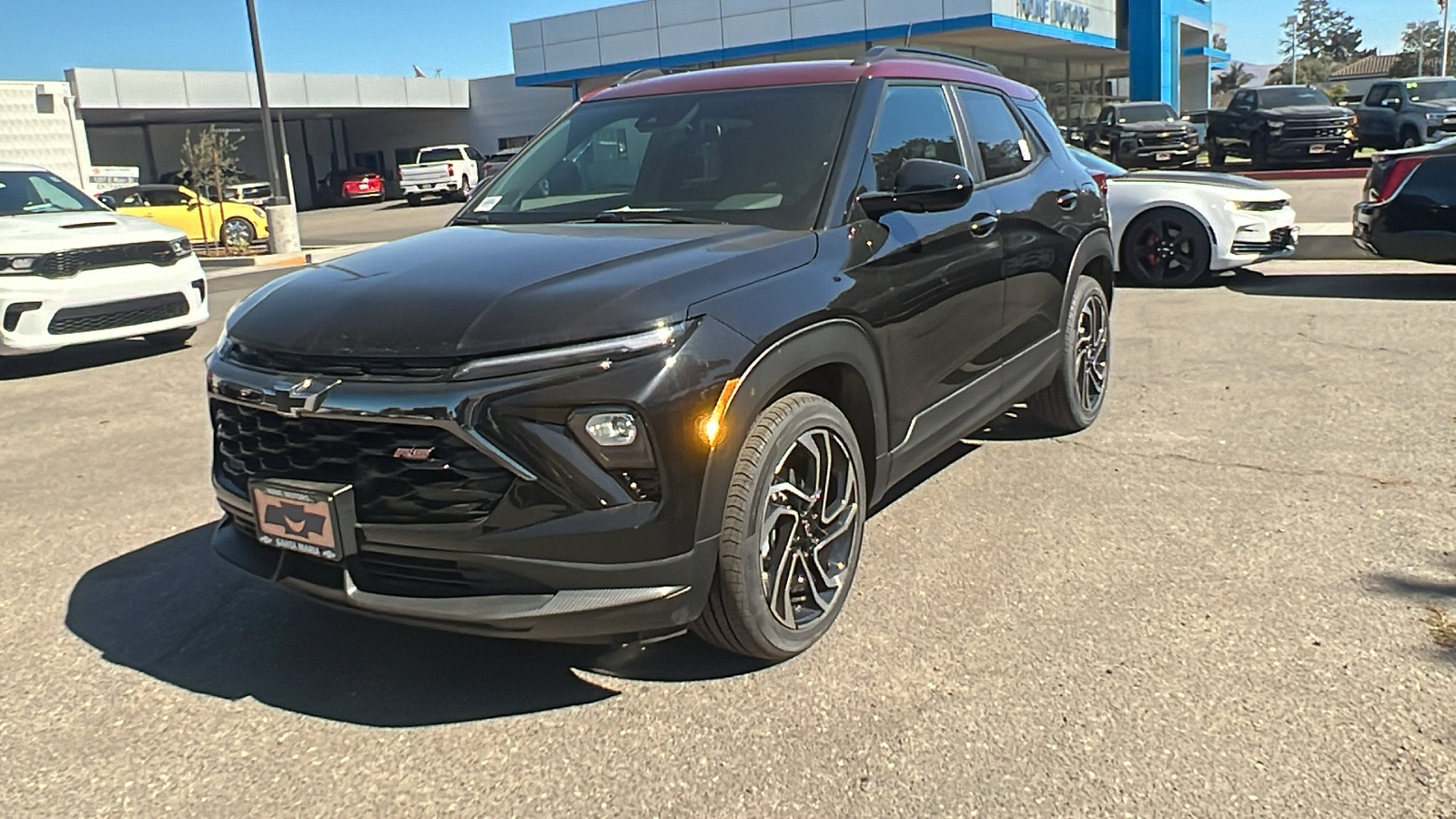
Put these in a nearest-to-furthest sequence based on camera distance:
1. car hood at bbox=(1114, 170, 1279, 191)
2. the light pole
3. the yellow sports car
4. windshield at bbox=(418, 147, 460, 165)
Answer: car hood at bbox=(1114, 170, 1279, 191) < the light pole < the yellow sports car < windshield at bbox=(418, 147, 460, 165)

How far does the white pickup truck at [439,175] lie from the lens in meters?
36.0

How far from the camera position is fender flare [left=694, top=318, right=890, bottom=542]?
2904 mm

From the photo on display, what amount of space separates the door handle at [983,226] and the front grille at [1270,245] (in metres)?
6.29

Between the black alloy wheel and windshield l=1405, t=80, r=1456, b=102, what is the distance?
2129 cm

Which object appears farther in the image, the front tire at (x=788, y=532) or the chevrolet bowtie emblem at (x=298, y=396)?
the front tire at (x=788, y=532)

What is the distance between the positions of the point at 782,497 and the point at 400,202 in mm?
41726

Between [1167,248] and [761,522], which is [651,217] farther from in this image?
[1167,248]

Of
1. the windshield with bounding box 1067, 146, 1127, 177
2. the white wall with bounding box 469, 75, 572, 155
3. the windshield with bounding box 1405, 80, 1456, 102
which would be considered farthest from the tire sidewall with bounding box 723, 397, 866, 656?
the white wall with bounding box 469, 75, 572, 155

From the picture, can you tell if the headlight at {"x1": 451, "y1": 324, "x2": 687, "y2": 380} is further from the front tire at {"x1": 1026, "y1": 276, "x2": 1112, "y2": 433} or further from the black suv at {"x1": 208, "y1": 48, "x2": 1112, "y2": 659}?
the front tire at {"x1": 1026, "y1": 276, "x2": 1112, "y2": 433}

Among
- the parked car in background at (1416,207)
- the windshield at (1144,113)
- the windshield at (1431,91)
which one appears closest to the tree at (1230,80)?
the windshield at (1431,91)

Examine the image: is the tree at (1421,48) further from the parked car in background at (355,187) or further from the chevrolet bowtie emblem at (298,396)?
the chevrolet bowtie emblem at (298,396)

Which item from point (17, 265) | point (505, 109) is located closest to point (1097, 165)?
point (17, 265)

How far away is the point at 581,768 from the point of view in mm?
2809

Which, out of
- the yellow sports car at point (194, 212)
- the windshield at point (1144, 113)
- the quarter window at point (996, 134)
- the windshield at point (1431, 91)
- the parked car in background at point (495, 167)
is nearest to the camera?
the quarter window at point (996, 134)
